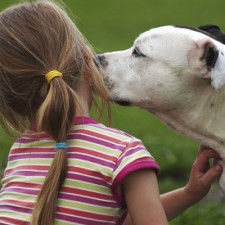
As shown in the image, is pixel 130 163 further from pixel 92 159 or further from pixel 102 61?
pixel 102 61

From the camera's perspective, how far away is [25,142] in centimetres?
427

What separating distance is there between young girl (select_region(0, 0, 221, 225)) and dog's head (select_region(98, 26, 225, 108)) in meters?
0.24

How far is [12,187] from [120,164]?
0.55 metres

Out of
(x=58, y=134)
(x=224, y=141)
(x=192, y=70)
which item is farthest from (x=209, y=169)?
(x=58, y=134)

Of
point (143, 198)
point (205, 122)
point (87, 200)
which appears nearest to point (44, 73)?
point (87, 200)

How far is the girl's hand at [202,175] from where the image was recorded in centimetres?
449

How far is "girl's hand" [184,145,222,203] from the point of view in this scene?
14.7 ft

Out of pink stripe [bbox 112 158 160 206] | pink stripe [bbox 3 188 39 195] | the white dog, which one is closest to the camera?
pink stripe [bbox 112 158 160 206]

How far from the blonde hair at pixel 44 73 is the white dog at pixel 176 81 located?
0.26m

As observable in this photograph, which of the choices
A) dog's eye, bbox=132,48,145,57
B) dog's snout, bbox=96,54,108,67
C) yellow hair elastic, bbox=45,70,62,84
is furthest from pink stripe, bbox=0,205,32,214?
dog's eye, bbox=132,48,145,57

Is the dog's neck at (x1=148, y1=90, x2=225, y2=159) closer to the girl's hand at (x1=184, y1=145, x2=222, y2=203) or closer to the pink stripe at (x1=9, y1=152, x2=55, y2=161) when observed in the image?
the girl's hand at (x1=184, y1=145, x2=222, y2=203)

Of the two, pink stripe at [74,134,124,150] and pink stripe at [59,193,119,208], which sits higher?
pink stripe at [74,134,124,150]

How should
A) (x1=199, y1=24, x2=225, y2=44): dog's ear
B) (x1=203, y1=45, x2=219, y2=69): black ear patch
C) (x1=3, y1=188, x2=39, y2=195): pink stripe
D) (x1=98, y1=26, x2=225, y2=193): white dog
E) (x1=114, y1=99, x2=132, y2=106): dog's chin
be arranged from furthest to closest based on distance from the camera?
1. (x1=199, y1=24, x2=225, y2=44): dog's ear
2. (x1=114, y1=99, x2=132, y2=106): dog's chin
3. (x1=98, y1=26, x2=225, y2=193): white dog
4. (x1=203, y1=45, x2=219, y2=69): black ear patch
5. (x1=3, y1=188, x2=39, y2=195): pink stripe

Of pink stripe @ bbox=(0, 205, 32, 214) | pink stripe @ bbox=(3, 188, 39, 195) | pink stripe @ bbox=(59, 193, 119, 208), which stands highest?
pink stripe @ bbox=(59, 193, 119, 208)
